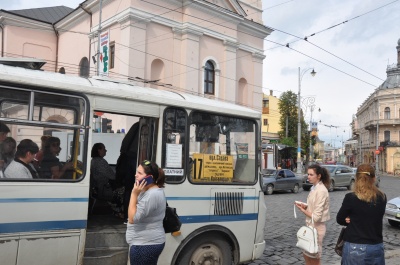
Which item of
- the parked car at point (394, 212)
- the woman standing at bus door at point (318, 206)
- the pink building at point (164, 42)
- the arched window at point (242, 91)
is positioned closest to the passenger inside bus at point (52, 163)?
the woman standing at bus door at point (318, 206)

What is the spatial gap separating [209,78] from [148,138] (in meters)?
24.8

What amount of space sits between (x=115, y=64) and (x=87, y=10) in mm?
5717

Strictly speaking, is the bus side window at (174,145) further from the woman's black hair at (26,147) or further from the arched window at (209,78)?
the arched window at (209,78)

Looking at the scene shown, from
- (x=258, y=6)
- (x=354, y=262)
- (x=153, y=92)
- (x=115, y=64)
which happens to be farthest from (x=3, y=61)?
(x=258, y=6)

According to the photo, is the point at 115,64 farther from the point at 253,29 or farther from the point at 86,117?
the point at 86,117

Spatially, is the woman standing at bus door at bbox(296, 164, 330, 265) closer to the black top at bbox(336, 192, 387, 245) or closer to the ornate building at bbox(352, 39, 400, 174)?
the black top at bbox(336, 192, 387, 245)

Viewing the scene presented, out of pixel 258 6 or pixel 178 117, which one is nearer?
pixel 178 117

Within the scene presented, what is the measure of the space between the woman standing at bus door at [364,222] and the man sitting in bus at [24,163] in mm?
3425

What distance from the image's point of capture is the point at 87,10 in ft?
92.7

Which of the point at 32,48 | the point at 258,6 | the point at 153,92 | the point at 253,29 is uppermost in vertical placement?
the point at 258,6

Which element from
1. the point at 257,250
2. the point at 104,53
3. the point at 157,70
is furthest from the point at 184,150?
the point at 157,70

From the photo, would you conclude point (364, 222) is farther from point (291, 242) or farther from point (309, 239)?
point (291, 242)

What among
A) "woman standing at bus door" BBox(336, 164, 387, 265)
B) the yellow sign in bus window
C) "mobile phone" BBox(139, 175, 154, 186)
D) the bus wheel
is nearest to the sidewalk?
the bus wheel

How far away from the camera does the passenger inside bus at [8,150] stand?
407 cm
